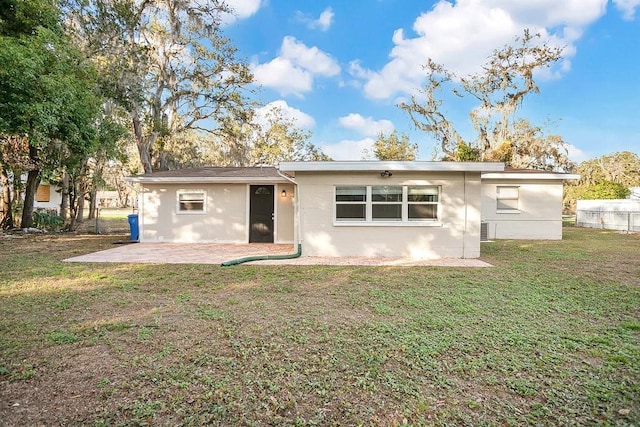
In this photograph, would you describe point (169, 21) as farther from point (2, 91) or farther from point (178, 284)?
point (178, 284)

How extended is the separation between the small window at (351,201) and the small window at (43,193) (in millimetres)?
21999

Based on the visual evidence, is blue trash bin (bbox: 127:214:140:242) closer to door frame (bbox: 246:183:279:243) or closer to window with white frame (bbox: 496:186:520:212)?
door frame (bbox: 246:183:279:243)

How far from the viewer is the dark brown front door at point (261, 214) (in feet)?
39.6

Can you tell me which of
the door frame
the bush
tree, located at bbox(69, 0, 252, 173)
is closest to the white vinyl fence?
the door frame

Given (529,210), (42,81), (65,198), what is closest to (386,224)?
(529,210)

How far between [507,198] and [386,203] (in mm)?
7583

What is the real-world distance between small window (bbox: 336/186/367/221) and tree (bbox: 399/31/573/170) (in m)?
13.4

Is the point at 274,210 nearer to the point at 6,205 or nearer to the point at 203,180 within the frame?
the point at 203,180

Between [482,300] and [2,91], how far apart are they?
459 inches

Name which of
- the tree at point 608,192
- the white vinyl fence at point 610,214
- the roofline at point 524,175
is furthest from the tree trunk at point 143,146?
the tree at point 608,192

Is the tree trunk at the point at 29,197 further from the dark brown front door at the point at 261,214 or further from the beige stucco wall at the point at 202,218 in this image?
the dark brown front door at the point at 261,214

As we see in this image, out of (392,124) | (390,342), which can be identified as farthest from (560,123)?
(390,342)

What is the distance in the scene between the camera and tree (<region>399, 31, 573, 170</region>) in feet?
69.0

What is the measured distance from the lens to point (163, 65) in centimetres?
A: 1688
